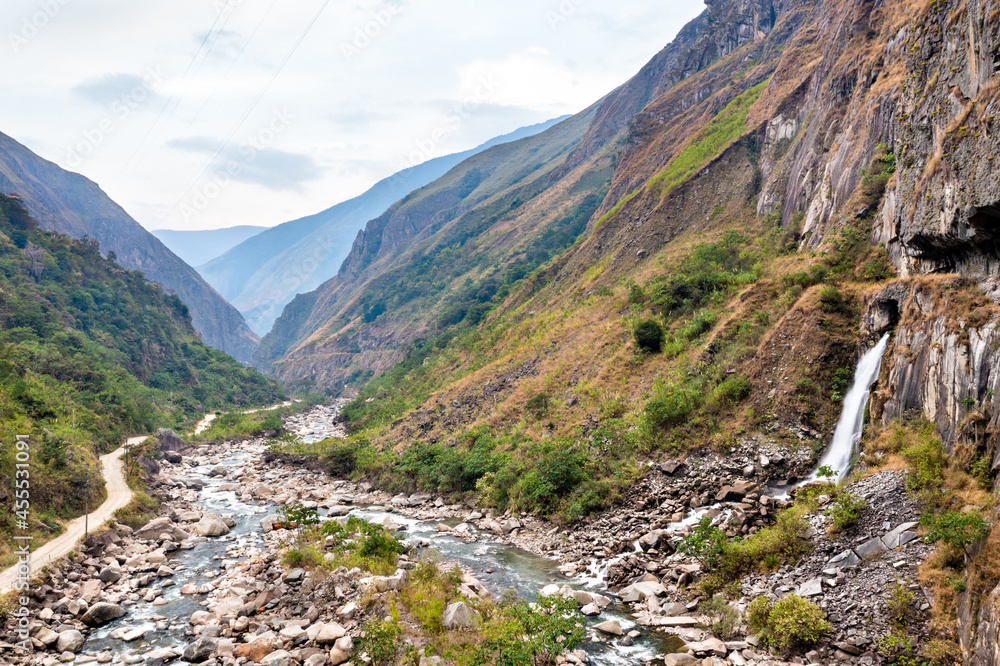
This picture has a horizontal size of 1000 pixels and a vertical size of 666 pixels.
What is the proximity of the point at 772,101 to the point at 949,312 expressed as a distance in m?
→ 39.0

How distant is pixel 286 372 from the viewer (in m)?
134

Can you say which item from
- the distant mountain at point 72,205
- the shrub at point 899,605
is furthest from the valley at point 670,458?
the distant mountain at point 72,205

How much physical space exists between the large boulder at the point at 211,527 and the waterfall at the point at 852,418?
26785 mm

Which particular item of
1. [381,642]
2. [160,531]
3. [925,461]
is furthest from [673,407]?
[160,531]

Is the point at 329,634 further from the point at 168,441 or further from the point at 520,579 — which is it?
the point at 168,441

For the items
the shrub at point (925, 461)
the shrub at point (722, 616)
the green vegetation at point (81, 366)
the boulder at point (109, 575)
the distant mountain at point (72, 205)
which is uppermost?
the distant mountain at point (72, 205)

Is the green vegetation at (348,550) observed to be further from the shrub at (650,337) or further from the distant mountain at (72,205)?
the distant mountain at (72,205)

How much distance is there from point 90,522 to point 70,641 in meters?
11.4

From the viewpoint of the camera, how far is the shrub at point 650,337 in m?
31.8

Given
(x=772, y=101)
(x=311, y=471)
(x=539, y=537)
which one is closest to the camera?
(x=539, y=537)

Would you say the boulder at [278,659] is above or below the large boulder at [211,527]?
below

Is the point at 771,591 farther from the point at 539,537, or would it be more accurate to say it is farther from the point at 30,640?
the point at 30,640

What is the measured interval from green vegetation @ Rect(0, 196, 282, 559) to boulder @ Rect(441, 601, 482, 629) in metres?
17.6

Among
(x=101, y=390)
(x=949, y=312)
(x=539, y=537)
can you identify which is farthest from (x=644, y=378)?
(x=101, y=390)
